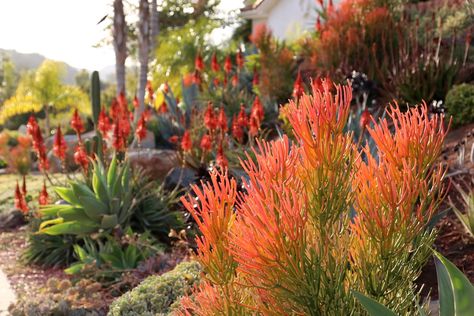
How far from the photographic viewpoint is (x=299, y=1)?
940 inches

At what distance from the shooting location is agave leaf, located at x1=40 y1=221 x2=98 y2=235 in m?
6.97

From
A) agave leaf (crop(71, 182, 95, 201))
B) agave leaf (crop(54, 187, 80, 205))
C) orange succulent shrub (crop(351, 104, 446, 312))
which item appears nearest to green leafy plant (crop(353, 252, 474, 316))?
orange succulent shrub (crop(351, 104, 446, 312))

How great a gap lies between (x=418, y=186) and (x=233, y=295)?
65cm

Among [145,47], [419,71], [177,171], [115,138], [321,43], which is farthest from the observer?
[145,47]

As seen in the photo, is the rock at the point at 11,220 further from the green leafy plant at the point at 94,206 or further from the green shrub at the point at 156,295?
the green shrub at the point at 156,295

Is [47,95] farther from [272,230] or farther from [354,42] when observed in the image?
[272,230]

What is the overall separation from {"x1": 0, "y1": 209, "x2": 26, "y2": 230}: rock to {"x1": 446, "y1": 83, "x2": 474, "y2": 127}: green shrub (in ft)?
22.0

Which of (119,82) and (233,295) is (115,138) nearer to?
(233,295)

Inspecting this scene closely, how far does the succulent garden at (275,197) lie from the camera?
1.88 meters

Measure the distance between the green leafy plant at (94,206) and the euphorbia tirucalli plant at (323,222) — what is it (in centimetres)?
512

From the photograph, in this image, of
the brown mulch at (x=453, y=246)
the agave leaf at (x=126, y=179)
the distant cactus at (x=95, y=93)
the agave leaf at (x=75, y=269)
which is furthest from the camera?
the distant cactus at (x=95, y=93)

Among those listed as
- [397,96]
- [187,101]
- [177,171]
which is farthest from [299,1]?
[177,171]

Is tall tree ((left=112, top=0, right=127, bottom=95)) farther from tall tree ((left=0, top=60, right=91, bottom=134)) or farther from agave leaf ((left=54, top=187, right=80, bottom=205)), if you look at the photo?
tall tree ((left=0, top=60, right=91, bottom=134))

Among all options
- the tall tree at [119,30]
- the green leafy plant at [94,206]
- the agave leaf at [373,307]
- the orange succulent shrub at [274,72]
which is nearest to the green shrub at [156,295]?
the green leafy plant at [94,206]
